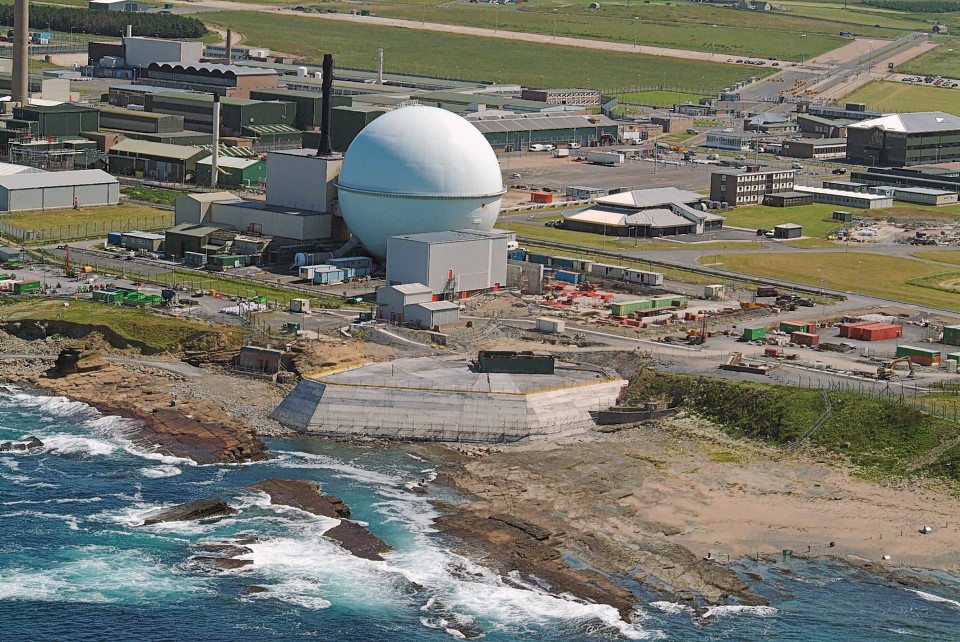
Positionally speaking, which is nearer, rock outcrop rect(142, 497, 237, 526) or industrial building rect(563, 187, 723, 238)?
rock outcrop rect(142, 497, 237, 526)

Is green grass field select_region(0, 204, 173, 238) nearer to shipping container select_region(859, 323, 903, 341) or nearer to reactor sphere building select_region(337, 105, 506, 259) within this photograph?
reactor sphere building select_region(337, 105, 506, 259)

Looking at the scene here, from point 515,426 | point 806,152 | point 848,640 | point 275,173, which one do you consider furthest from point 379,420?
point 806,152

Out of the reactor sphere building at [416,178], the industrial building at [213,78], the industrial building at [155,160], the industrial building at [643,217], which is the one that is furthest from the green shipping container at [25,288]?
the industrial building at [213,78]

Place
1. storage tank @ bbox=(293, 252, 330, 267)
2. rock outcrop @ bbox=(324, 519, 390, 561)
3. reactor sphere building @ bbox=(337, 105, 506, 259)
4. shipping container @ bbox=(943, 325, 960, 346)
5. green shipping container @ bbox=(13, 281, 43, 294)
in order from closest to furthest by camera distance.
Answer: rock outcrop @ bbox=(324, 519, 390, 561)
shipping container @ bbox=(943, 325, 960, 346)
green shipping container @ bbox=(13, 281, 43, 294)
reactor sphere building @ bbox=(337, 105, 506, 259)
storage tank @ bbox=(293, 252, 330, 267)

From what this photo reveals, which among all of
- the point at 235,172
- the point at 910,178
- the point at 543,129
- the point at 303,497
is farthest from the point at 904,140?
the point at 303,497

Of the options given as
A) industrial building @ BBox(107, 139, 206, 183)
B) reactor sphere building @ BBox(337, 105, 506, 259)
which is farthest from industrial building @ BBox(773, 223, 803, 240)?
industrial building @ BBox(107, 139, 206, 183)

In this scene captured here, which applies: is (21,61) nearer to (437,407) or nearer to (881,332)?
(437,407)

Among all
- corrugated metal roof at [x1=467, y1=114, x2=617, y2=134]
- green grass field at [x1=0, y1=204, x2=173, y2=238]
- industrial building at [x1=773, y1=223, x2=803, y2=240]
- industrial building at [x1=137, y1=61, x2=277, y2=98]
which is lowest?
green grass field at [x1=0, y1=204, x2=173, y2=238]
